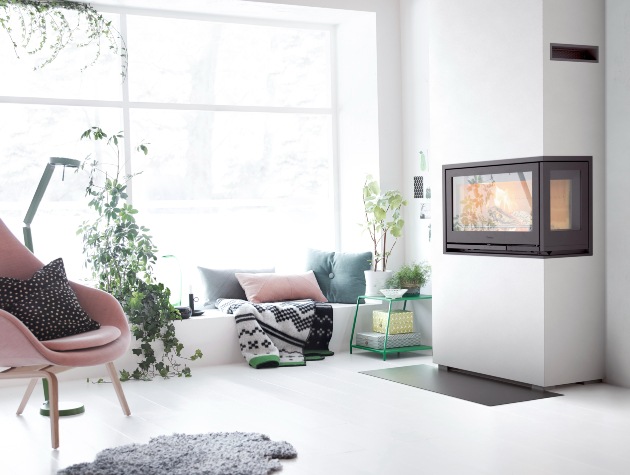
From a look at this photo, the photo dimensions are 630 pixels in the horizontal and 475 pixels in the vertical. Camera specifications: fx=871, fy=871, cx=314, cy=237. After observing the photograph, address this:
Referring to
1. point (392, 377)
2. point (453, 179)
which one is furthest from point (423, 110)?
point (392, 377)

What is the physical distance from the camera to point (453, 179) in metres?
5.45

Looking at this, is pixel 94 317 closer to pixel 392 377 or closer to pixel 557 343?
pixel 392 377

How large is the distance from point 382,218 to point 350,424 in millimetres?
2502

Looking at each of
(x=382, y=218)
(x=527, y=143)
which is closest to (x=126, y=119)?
(x=382, y=218)

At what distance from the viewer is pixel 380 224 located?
6496mm

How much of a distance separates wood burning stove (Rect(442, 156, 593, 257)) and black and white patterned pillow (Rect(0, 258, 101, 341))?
232 cm

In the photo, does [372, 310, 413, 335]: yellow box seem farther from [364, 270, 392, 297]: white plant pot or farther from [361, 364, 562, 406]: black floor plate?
[361, 364, 562, 406]: black floor plate

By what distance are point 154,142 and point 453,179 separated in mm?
2331

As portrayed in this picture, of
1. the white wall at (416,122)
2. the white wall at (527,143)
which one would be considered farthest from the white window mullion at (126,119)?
the white wall at (527,143)

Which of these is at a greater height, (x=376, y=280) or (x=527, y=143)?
(x=527, y=143)

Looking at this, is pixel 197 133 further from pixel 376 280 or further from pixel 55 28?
pixel 376 280

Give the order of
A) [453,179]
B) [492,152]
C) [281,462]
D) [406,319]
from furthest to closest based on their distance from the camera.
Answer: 1. [406,319]
2. [453,179]
3. [492,152]
4. [281,462]

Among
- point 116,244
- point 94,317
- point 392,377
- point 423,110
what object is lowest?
point 392,377

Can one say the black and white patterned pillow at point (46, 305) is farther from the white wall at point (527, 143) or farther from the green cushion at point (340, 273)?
the green cushion at point (340, 273)
